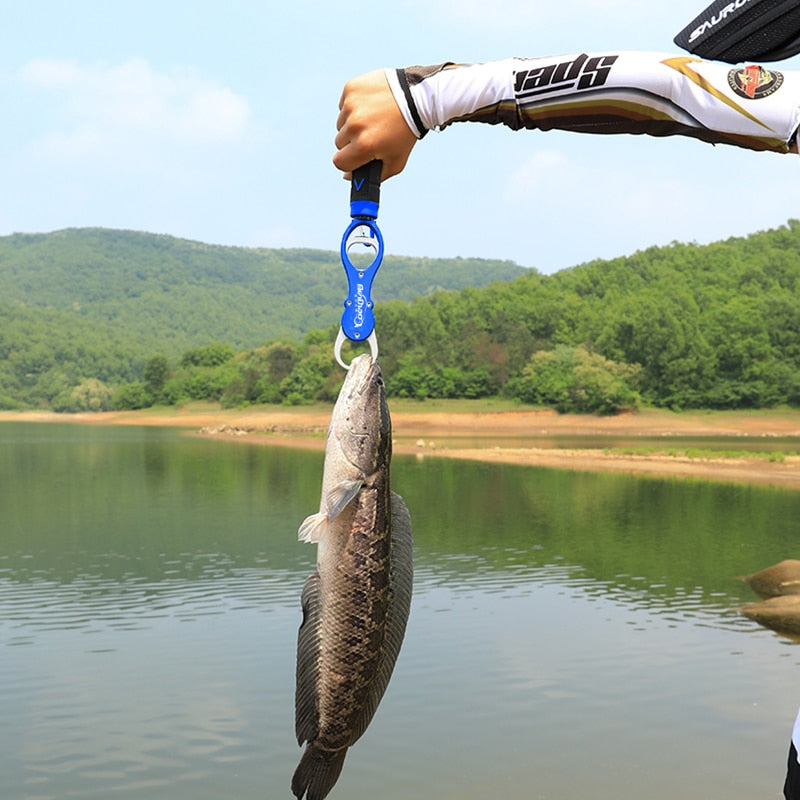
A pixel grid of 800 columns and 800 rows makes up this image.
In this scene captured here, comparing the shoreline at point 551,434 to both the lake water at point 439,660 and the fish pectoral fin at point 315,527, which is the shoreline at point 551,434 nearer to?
the lake water at point 439,660

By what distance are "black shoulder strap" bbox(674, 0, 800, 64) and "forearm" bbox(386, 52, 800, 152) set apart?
136 millimetres

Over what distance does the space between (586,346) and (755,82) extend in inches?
3707

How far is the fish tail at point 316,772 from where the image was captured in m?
2.31

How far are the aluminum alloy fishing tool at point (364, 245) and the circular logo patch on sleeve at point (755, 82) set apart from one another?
79cm

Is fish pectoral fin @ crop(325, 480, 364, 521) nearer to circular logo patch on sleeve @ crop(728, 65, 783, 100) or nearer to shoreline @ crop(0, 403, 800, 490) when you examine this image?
circular logo patch on sleeve @ crop(728, 65, 783, 100)

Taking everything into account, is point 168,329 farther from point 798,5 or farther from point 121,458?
point 798,5

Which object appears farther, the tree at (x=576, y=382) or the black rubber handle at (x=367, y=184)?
the tree at (x=576, y=382)

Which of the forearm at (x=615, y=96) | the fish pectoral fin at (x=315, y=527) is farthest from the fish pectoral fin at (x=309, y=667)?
the forearm at (x=615, y=96)

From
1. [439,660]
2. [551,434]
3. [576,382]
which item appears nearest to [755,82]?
[439,660]

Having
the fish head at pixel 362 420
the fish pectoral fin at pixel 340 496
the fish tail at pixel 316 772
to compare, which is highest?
the fish head at pixel 362 420

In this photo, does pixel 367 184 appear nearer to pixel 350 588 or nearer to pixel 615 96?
pixel 615 96

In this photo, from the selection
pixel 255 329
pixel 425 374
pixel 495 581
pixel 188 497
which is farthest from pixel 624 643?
pixel 255 329

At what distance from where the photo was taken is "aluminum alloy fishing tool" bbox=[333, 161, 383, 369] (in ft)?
7.73

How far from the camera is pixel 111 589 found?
2088 centimetres
